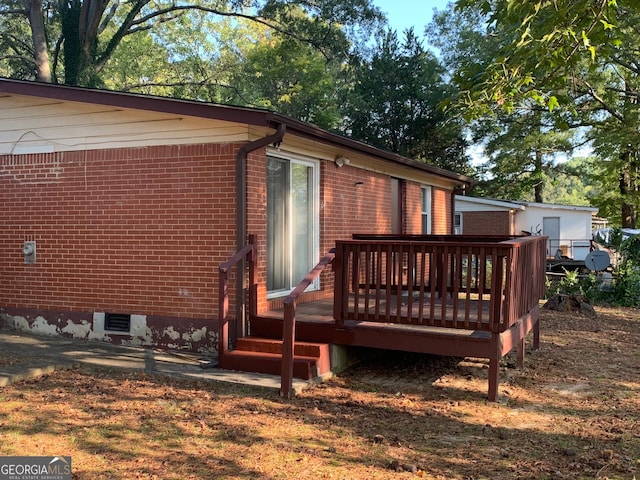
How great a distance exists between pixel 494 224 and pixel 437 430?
86.4 ft

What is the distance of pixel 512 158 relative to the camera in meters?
30.2

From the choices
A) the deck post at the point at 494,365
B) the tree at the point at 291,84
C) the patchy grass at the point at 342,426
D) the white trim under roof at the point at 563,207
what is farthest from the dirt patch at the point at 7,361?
the white trim under roof at the point at 563,207

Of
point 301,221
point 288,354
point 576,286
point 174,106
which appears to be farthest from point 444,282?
point 576,286

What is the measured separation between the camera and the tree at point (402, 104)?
30.1 m

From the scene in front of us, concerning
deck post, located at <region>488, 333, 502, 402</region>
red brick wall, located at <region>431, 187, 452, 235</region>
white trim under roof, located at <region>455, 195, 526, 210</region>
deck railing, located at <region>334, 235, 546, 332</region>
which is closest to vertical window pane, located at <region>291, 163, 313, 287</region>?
deck railing, located at <region>334, 235, 546, 332</region>

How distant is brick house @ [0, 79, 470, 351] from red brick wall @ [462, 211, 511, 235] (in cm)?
2237

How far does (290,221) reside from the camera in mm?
7918

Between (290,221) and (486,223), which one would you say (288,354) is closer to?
(290,221)

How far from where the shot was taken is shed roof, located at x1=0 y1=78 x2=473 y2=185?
250 inches

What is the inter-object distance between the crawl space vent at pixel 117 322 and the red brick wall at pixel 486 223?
24885mm

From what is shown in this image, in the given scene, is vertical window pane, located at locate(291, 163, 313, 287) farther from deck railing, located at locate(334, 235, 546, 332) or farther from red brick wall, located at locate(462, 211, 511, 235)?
red brick wall, located at locate(462, 211, 511, 235)

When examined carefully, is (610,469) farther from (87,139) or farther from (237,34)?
(237,34)

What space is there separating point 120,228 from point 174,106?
187 centimetres

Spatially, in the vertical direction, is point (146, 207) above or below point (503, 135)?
below
